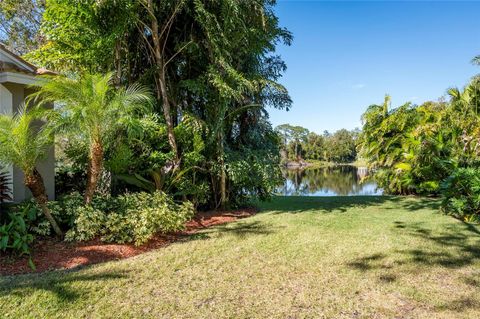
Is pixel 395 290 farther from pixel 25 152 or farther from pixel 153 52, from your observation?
pixel 153 52

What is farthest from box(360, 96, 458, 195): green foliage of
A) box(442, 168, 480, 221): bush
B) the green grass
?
the green grass

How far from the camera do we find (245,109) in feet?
28.2

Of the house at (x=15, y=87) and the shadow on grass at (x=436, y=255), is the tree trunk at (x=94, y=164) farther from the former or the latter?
the shadow on grass at (x=436, y=255)

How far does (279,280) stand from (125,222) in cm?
278

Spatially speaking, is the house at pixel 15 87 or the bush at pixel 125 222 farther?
the house at pixel 15 87

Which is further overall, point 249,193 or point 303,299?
point 249,193

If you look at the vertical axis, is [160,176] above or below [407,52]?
below

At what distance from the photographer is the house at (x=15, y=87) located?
625cm

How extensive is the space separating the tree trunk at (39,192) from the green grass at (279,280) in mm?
1485

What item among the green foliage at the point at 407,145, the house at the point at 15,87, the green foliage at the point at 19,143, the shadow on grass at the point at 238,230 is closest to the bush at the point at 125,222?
the shadow on grass at the point at 238,230

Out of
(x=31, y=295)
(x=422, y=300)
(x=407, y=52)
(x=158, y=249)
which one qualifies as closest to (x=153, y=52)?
(x=158, y=249)

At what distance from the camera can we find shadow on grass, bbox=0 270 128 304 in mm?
3501

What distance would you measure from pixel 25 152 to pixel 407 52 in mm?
12476

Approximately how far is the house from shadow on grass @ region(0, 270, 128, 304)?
10.3 ft
